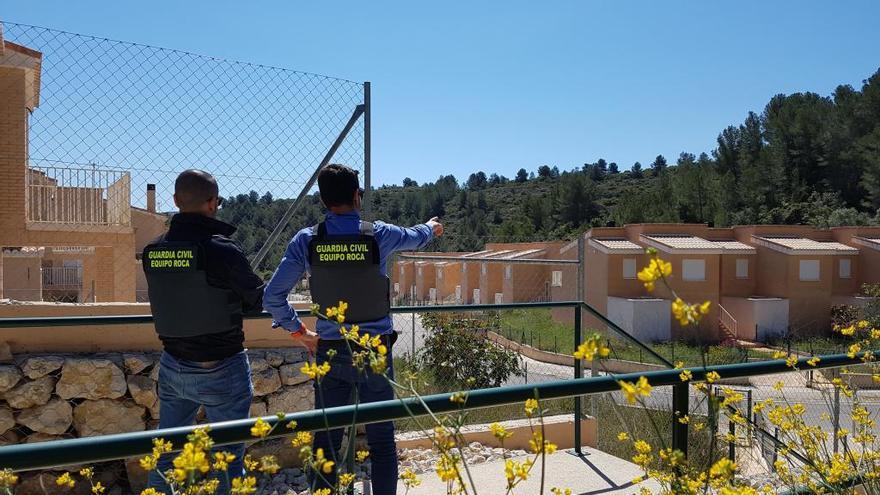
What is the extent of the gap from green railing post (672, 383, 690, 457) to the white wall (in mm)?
30559

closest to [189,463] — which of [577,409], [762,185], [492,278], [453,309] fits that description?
[453,309]

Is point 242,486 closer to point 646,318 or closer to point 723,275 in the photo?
point 646,318

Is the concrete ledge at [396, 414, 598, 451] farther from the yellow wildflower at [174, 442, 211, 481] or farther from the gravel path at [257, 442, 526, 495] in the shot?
the yellow wildflower at [174, 442, 211, 481]

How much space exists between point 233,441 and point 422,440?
11.3 ft

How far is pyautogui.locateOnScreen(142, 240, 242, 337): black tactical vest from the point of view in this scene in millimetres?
2760

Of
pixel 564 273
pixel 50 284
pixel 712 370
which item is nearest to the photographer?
pixel 712 370

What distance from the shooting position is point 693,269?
1361 inches

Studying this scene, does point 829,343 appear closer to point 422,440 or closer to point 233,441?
point 422,440

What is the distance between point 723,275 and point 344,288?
1470 inches

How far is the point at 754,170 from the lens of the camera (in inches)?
2243

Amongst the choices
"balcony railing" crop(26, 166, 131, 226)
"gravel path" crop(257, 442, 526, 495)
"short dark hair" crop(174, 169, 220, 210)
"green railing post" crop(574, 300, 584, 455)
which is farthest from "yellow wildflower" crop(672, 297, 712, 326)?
"balcony railing" crop(26, 166, 131, 226)

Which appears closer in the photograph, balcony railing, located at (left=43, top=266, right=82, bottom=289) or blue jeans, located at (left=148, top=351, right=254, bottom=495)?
blue jeans, located at (left=148, top=351, right=254, bottom=495)

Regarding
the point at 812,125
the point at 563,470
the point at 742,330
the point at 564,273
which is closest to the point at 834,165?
the point at 812,125

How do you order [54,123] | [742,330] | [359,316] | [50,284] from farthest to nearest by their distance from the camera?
[742,330] → [50,284] → [54,123] → [359,316]
